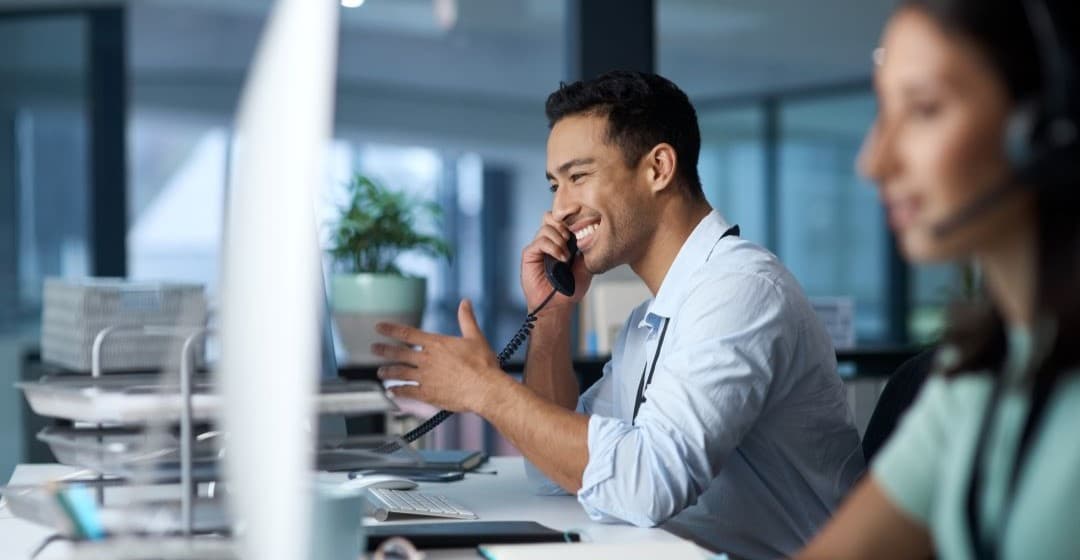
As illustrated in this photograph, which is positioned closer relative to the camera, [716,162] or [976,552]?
[976,552]

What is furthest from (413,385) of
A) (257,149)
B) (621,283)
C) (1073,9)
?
(621,283)

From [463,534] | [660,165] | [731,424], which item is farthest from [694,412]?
[660,165]

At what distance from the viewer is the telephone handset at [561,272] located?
93.5 inches

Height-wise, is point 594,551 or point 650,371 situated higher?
point 650,371

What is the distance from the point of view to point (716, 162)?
9211 millimetres

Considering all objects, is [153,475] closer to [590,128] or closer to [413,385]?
[413,385]

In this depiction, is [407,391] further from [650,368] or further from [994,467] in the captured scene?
[994,467]

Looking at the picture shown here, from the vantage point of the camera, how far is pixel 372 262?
340 centimetres

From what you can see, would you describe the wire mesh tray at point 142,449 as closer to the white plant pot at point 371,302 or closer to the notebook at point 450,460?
the notebook at point 450,460

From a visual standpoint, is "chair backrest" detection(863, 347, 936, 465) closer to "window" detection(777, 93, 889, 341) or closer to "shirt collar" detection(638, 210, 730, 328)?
"shirt collar" detection(638, 210, 730, 328)

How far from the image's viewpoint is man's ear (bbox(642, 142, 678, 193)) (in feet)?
7.07

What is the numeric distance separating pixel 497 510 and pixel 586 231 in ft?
1.89

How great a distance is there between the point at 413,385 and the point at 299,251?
109cm

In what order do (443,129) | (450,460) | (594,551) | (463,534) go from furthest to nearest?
(443,129) < (450,460) < (463,534) < (594,551)
